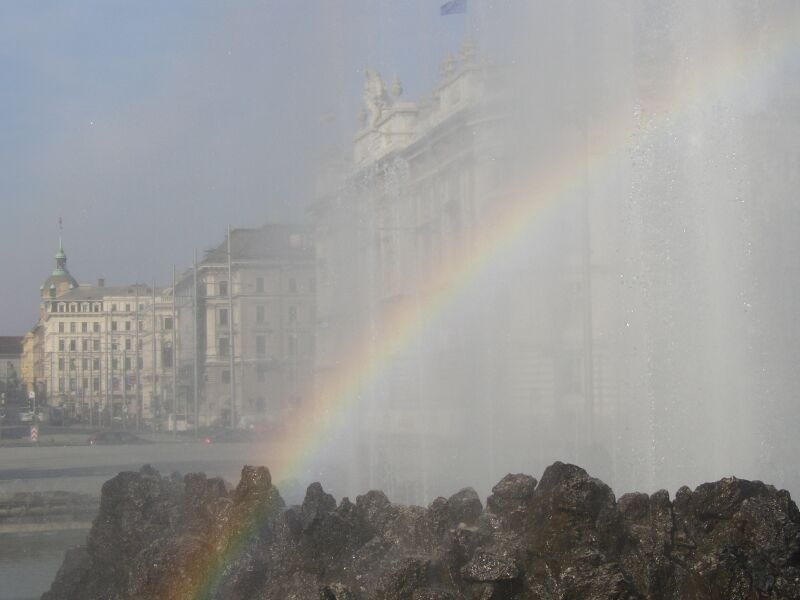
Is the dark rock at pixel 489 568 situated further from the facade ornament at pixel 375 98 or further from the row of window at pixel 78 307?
the row of window at pixel 78 307

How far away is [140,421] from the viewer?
230 feet

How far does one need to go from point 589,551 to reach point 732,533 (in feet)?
3.44

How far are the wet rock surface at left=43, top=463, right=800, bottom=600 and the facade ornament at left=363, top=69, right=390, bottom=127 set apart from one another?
25600mm

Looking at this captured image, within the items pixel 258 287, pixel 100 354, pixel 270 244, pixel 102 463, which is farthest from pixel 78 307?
pixel 102 463

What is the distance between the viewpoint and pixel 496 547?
368 inches

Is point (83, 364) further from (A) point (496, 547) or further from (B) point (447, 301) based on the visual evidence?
(A) point (496, 547)

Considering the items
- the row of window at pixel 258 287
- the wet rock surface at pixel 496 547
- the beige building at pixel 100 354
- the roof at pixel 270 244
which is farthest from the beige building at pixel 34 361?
the wet rock surface at pixel 496 547

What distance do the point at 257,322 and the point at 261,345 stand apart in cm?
139

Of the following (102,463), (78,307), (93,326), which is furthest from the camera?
(78,307)

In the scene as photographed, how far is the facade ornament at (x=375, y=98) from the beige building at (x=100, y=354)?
109ft

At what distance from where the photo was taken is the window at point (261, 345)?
4351 centimetres

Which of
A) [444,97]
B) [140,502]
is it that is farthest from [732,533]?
[444,97]

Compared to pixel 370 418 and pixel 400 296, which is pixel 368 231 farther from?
pixel 370 418

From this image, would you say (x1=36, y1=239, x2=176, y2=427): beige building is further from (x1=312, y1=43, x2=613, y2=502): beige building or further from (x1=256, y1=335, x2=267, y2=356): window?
(x1=312, y1=43, x2=613, y2=502): beige building
